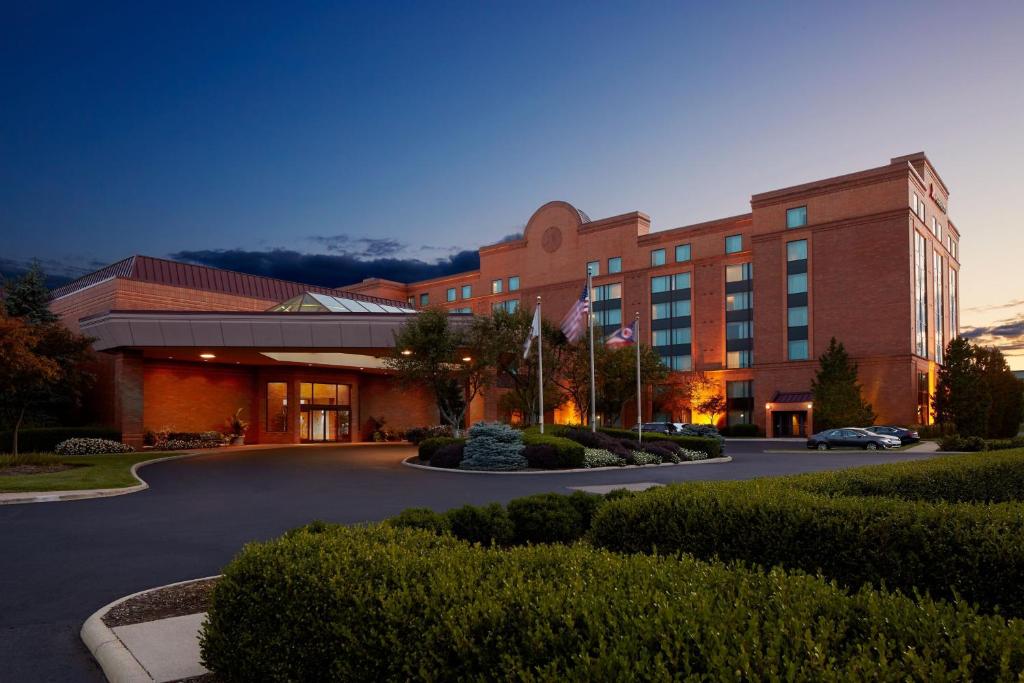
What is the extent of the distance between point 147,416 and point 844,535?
4095 cm

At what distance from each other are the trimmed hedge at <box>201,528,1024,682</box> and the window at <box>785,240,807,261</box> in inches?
2475

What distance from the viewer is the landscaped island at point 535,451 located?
85.5 ft

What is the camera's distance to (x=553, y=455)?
85.7 feet

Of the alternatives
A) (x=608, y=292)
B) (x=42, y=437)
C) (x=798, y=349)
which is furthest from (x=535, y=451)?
(x=608, y=292)

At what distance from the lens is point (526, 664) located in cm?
356

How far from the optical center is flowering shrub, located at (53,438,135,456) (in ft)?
108

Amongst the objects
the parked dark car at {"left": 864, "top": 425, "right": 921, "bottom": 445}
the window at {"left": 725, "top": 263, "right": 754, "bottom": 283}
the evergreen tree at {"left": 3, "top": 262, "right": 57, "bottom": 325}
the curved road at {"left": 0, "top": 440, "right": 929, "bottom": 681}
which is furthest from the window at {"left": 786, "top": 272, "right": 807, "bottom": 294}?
the evergreen tree at {"left": 3, "top": 262, "right": 57, "bottom": 325}

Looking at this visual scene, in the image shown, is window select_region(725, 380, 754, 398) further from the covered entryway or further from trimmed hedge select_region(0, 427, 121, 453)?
trimmed hedge select_region(0, 427, 121, 453)

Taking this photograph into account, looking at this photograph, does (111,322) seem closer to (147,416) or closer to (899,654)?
(147,416)

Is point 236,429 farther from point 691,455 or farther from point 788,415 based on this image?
point 788,415

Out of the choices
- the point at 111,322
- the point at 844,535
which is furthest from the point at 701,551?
the point at 111,322

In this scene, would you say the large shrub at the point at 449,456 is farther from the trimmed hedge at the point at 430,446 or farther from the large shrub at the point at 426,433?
the large shrub at the point at 426,433

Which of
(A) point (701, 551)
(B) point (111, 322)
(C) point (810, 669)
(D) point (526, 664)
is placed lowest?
(A) point (701, 551)

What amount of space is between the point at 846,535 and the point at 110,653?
666 cm
